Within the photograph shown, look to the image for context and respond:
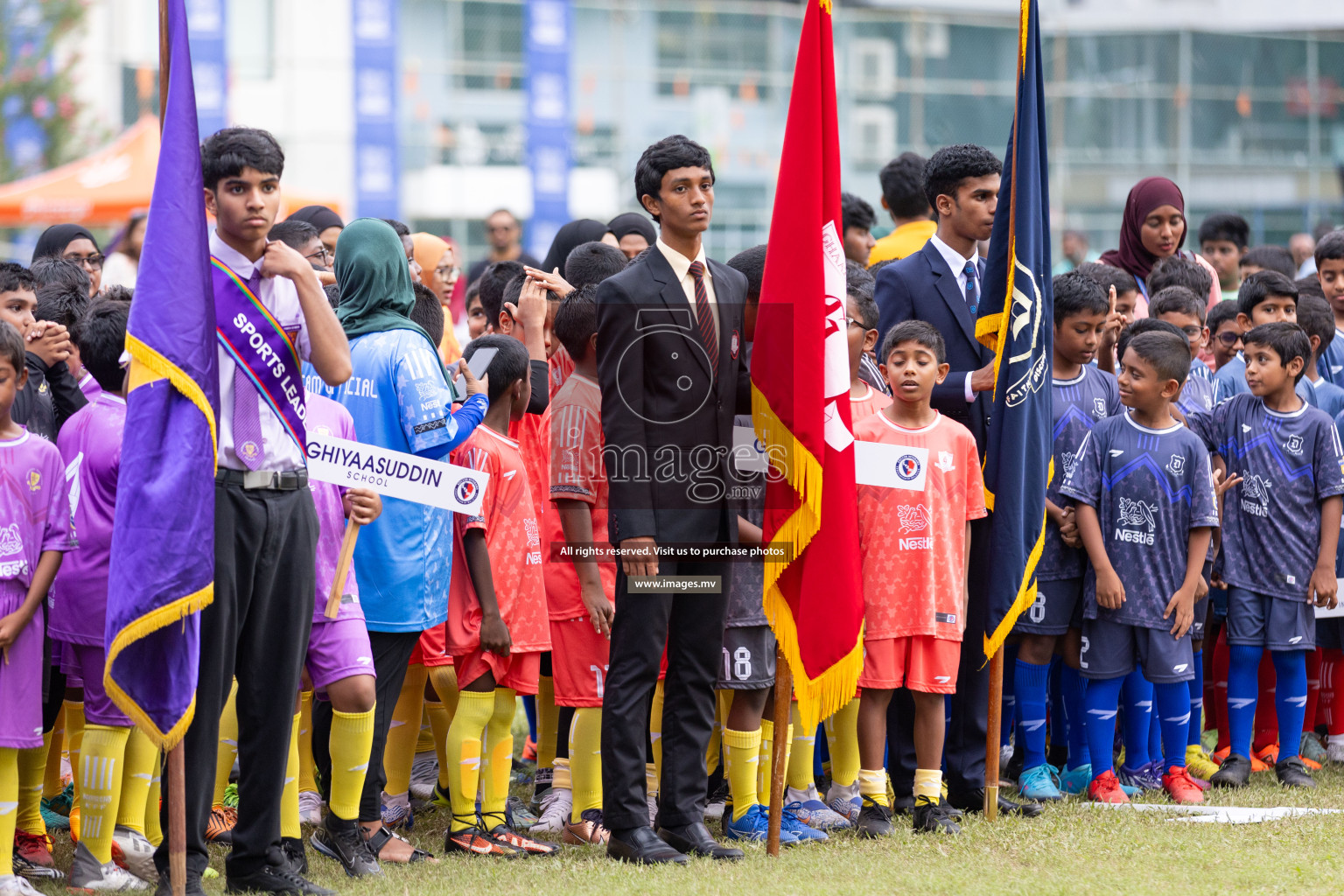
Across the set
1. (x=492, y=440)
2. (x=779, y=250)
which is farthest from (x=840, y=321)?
(x=492, y=440)

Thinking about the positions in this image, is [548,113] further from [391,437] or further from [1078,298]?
[391,437]

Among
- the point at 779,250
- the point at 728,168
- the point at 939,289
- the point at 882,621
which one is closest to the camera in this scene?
the point at 779,250

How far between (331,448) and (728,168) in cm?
2431

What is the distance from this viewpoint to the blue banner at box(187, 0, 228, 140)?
1989cm

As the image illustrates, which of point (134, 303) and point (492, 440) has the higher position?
point (134, 303)

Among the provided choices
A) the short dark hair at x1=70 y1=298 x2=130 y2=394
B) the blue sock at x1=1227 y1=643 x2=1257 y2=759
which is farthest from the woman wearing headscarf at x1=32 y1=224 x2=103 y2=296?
the blue sock at x1=1227 y1=643 x2=1257 y2=759

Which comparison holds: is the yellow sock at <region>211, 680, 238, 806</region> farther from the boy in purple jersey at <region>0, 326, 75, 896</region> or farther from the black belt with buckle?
the black belt with buckle

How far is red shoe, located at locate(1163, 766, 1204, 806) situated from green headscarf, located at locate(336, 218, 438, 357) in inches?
142

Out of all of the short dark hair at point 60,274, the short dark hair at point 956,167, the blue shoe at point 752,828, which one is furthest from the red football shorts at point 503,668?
the short dark hair at point 956,167

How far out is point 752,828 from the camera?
5.61 metres

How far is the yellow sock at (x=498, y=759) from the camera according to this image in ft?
18.4

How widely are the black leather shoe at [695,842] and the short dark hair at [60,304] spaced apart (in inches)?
122

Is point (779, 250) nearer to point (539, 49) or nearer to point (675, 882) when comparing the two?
point (675, 882)

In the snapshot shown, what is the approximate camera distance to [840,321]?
5.43m
